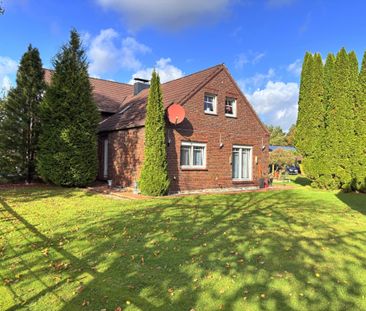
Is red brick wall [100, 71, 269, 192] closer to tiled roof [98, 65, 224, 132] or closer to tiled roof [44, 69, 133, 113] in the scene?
tiled roof [98, 65, 224, 132]

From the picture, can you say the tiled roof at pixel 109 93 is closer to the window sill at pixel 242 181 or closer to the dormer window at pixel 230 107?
the dormer window at pixel 230 107

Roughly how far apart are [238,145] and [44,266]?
1467 cm

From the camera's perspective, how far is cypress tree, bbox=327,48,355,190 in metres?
17.5

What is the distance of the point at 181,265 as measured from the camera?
16.7 ft

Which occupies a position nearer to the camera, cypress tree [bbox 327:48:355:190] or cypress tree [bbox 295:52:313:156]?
cypress tree [bbox 327:48:355:190]

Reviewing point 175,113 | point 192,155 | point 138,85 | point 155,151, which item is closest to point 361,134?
point 192,155

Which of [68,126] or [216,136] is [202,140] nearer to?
[216,136]

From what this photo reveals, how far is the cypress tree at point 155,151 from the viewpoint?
13.8 m

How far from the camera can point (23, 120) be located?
651 inches

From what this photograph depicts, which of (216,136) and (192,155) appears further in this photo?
(216,136)

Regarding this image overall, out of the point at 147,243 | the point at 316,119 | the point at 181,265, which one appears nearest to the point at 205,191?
the point at 316,119

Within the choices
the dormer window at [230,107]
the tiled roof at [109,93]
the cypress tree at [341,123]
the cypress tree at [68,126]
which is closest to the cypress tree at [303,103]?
the cypress tree at [341,123]

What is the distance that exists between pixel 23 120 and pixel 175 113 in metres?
8.08

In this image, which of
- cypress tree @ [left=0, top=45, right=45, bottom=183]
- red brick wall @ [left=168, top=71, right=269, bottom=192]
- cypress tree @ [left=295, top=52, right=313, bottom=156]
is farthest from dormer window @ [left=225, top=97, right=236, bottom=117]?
cypress tree @ [left=0, top=45, right=45, bottom=183]
